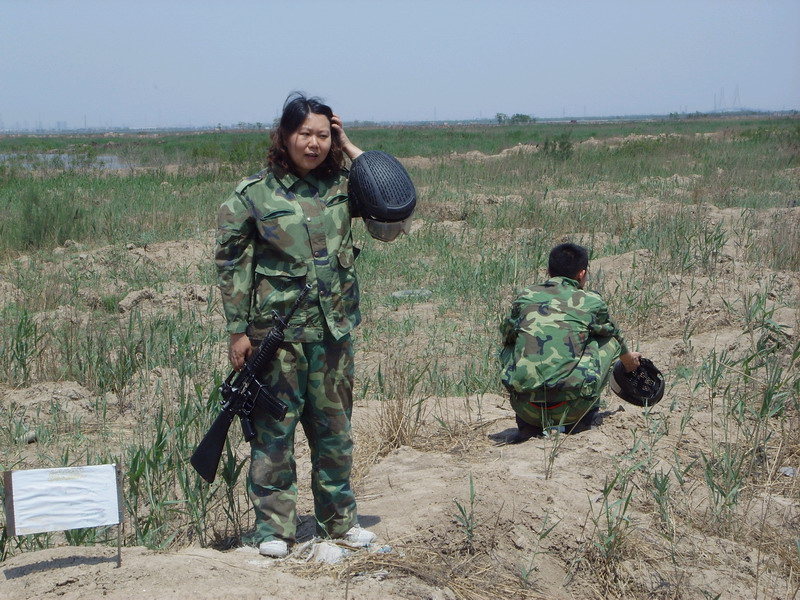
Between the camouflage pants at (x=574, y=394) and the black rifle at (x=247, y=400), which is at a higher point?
the black rifle at (x=247, y=400)

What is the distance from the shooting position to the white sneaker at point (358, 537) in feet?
9.49

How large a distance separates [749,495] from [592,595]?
3.40ft

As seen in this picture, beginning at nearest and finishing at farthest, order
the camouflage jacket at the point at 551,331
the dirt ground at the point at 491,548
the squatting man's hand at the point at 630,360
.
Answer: the dirt ground at the point at 491,548 → the camouflage jacket at the point at 551,331 → the squatting man's hand at the point at 630,360

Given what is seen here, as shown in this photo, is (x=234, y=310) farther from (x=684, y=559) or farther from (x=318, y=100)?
(x=684, y=559)

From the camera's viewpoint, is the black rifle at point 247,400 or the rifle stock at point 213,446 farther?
the rifle stock at point 213,446

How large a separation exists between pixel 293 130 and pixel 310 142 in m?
0.08

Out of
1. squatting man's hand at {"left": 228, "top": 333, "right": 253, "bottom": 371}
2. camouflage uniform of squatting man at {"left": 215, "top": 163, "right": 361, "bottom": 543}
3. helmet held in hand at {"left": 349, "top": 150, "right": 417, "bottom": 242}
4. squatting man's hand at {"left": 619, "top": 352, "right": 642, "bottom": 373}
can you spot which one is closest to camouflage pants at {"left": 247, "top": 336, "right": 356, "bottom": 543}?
camouflage uniform of squatting man at {"left": 215, "top": 163, "right": 361, "bottom": 543}

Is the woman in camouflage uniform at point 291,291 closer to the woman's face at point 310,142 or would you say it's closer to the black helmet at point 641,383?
the woman's face at point 310,142

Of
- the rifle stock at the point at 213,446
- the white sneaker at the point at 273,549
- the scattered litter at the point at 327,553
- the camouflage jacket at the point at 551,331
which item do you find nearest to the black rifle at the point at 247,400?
the rifle stock at the point at 213,446

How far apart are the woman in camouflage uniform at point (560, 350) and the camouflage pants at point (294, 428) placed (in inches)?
47.7

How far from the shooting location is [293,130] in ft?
9.32

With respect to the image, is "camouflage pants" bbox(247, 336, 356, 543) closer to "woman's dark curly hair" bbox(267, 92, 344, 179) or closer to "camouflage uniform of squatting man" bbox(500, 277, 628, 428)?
"woman's dark curly hair" bbox(267, 92, 344, 179)

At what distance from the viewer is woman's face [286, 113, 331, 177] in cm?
283

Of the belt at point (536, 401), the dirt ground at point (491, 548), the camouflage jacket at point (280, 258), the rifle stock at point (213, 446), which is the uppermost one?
the camouflage jacket at point (280, 258)
